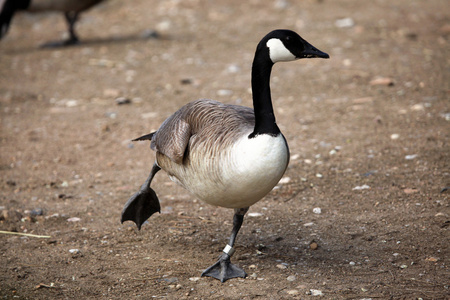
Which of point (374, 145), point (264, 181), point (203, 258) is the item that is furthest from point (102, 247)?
point (374, 145)

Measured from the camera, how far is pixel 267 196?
5125 mm

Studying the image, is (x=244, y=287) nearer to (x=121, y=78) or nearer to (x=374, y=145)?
(x=374, y=145)

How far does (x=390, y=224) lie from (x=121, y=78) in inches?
217

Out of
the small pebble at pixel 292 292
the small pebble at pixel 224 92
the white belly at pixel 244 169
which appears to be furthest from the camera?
the small pebble at pixel 224 92

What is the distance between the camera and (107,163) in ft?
19.9

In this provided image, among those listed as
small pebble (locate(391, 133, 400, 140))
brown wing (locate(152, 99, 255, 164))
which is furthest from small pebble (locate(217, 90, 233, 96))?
brown wing (locate(152, 99, 255, 164))

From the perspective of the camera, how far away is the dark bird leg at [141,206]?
4488 mm

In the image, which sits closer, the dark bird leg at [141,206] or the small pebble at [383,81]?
the dark bird leg at [141,206]

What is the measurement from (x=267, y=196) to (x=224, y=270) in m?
1.48

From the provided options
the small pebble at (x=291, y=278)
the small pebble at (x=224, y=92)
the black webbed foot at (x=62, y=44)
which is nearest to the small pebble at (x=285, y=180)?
the small pebble at (x=291, y=278)

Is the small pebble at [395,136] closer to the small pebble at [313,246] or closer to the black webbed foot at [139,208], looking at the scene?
the small pebble at [313,246]

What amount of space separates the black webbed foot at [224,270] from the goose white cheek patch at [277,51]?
1.42 m

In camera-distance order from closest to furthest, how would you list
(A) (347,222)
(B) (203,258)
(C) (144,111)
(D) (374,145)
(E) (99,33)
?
(B) (203,258) < (A) (347,222) < (D) (374,145) < (C) (144,111) < (E) (99,33)

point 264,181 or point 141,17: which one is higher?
point 264,181
